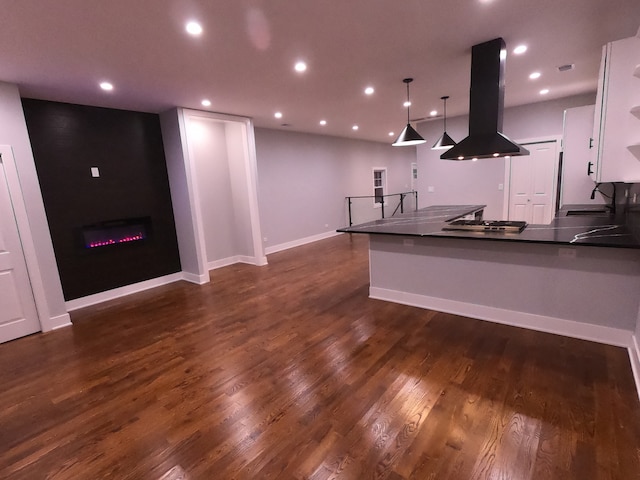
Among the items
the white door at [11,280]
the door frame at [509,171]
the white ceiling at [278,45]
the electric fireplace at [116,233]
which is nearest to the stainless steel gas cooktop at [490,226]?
the white ceiling at [278,45]

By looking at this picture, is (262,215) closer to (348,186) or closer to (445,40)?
(348,186)

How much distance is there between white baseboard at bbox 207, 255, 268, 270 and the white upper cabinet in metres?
4.82

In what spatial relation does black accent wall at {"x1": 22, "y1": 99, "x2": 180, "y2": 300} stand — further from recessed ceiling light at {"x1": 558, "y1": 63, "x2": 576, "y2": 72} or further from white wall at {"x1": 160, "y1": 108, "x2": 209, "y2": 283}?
recessed ceiling light at {"x1": 558, "y1": 63, "x2": 576, "y2": 72}

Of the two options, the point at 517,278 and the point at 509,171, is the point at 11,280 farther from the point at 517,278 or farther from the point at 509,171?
the point at 509,171

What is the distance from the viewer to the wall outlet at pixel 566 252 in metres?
2.59

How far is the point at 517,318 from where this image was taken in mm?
2908

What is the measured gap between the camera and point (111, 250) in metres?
4.39

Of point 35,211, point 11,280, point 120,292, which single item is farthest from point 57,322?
point 35,211

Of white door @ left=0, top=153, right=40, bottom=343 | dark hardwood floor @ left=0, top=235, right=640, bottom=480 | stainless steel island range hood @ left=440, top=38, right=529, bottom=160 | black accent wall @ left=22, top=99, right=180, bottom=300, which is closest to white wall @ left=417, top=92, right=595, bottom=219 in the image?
stainless steel island range hood @ left=440, top=38, right=529, bottom=160

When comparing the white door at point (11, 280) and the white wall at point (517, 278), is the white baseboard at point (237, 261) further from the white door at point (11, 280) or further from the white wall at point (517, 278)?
the white wall at point (517, 278)

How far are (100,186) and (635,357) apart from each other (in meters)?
5.85

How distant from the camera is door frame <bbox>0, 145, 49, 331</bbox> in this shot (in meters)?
3.16

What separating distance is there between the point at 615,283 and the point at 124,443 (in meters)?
3.68

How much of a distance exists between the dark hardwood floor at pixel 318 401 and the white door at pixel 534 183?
394 cm
